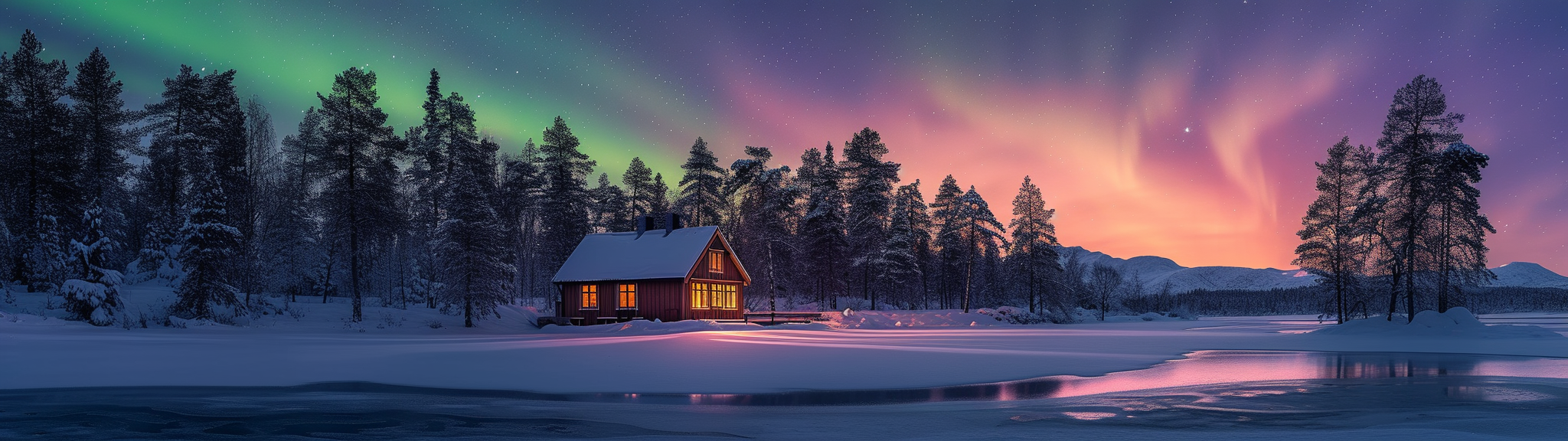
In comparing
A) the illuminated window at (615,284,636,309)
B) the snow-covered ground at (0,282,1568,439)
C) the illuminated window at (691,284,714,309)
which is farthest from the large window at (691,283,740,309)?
the snow-covered ground at (0,282,1568,439)

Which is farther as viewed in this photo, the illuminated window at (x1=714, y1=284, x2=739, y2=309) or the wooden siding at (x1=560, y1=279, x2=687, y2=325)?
the illuminated window at (x1=714, y1=284, x2=739, y2=309)

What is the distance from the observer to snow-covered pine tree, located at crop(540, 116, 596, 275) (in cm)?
6016

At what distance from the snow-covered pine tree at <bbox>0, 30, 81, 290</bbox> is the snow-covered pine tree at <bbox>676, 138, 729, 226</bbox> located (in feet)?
124

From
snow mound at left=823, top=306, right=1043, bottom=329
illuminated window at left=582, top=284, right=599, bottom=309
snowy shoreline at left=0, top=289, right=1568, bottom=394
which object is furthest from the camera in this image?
illuminated window at left=582, top=284, right=599, bottom=309

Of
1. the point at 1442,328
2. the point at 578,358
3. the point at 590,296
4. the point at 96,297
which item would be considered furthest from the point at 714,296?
the point at 1442,328

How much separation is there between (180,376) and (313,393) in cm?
432

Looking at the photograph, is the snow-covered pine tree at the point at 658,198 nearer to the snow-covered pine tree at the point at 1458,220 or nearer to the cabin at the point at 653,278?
the cabin at the point at 653,278

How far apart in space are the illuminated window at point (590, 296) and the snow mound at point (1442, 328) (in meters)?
38.6

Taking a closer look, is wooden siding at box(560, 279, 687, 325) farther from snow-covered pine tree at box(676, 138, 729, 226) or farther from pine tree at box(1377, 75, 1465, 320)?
pine tree at box(1377, 75, 1465, 320)

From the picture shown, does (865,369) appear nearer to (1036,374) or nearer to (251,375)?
(1036,374)

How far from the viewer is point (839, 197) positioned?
6038 cm

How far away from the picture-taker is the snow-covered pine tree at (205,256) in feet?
107

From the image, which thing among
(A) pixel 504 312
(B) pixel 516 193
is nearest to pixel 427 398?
(A) pixel 504 312

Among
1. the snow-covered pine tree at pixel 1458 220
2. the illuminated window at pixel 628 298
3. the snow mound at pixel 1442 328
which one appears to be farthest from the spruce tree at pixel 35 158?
the snow-covered pine tree at pixel 1458 220
